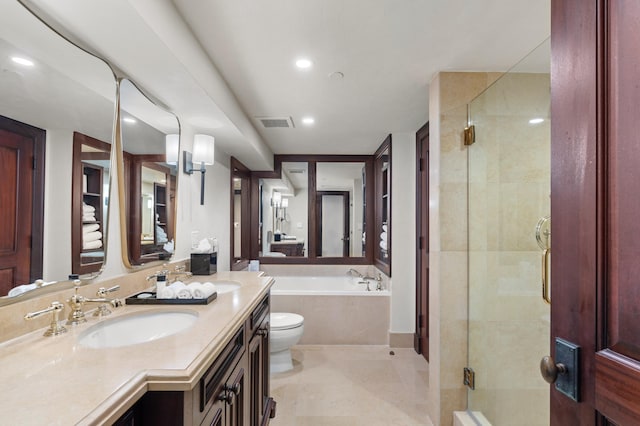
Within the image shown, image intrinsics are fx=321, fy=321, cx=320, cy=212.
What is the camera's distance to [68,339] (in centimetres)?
103

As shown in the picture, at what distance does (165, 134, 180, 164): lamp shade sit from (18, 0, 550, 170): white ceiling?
0.55 feet

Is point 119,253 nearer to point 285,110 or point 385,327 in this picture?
point 285,110

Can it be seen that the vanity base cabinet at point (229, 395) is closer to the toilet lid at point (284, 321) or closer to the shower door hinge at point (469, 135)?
the toilet lid at point (284, 321)

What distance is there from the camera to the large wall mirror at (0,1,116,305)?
3.20ft

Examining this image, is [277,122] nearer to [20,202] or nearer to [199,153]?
[199,153]

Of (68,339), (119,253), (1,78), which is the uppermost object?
(1,78)

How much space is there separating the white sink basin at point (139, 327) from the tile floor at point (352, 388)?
44.7 inches

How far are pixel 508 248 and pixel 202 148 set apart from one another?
2.18m

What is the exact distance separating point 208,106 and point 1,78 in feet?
3.59

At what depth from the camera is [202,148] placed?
7.80ft

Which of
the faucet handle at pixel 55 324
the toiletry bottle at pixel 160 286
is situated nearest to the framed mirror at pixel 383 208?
the toiletry bottle at pixel 160 286

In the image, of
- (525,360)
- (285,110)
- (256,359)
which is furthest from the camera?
(285,110)

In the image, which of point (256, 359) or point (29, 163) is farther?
point (256, 359)

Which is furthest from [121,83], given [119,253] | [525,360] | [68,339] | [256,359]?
[525,360]
